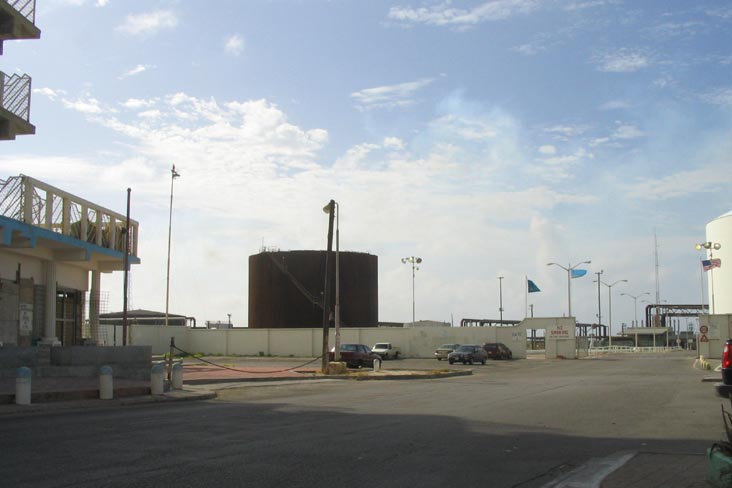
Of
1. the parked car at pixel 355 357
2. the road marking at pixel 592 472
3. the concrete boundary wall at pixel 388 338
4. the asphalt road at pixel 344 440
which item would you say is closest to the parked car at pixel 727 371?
the asphalt road at pixel 344 440

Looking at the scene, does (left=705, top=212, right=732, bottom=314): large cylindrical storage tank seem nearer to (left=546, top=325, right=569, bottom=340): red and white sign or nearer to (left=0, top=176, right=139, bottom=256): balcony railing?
(left=546, top=325, right=569, bottom=340): red and white sign

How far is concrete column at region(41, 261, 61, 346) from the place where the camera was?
87.8 ft

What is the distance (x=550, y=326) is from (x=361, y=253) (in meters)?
22.7

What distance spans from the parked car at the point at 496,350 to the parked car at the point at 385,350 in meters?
7.55

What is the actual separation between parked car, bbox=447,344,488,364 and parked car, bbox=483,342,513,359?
932 centimetres

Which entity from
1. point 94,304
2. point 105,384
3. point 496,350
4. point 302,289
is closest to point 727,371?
point 105,384

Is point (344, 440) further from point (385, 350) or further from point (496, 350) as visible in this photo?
point (496, 350)

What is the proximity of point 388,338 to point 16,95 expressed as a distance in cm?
4404

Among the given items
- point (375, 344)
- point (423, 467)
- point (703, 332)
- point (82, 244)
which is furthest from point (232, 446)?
point (375, 344)

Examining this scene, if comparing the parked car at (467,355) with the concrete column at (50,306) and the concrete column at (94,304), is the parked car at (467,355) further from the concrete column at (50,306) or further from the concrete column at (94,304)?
the concrete column at (50,306)

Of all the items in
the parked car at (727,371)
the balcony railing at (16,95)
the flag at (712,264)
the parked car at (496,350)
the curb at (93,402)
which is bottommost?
the parked car at (496,350)

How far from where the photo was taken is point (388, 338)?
211 ft

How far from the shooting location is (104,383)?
18875mm

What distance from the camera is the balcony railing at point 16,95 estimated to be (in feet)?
80.1
